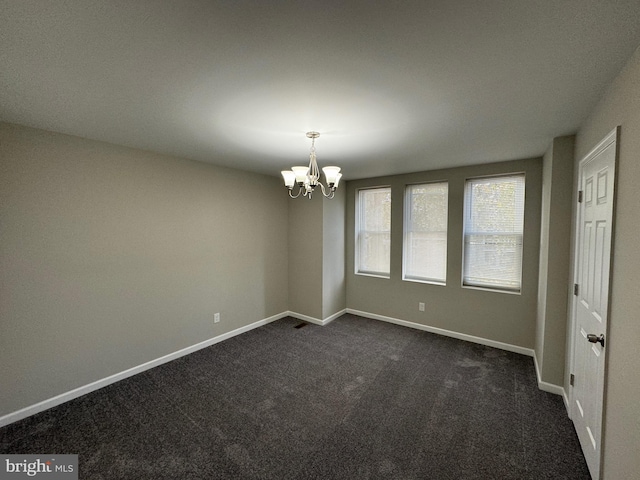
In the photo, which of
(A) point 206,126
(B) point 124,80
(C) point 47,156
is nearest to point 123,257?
(C) point 47,156

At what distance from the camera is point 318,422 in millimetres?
2168

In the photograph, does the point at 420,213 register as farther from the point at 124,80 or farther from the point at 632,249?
the point at 124,80

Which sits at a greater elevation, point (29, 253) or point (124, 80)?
point (124, 80)

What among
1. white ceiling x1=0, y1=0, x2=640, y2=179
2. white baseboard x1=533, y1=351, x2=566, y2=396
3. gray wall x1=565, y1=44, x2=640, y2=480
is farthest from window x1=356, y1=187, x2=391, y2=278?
gray wall x1=565, y1=44, x2=640, y2=480

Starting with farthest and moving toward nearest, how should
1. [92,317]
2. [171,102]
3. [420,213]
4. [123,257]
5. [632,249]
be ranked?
1. [420,213]
2. [123,257]
3. [92,317]
4. [171,102]
5. [632,249]

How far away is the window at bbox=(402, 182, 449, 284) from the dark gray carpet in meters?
1.22

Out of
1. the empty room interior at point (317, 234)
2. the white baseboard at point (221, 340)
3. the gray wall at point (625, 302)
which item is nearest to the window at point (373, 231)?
the empty room interior at point (317, 234)

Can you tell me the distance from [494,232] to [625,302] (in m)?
2.33

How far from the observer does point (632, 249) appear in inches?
50.1

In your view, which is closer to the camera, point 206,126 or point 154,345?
point 206,126

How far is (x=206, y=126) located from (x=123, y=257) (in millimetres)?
1630

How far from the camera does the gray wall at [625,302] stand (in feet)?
3.99

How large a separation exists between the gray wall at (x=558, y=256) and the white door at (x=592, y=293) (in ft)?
0.89

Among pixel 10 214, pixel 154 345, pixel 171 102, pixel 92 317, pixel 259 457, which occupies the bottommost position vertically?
pixel 259 457
